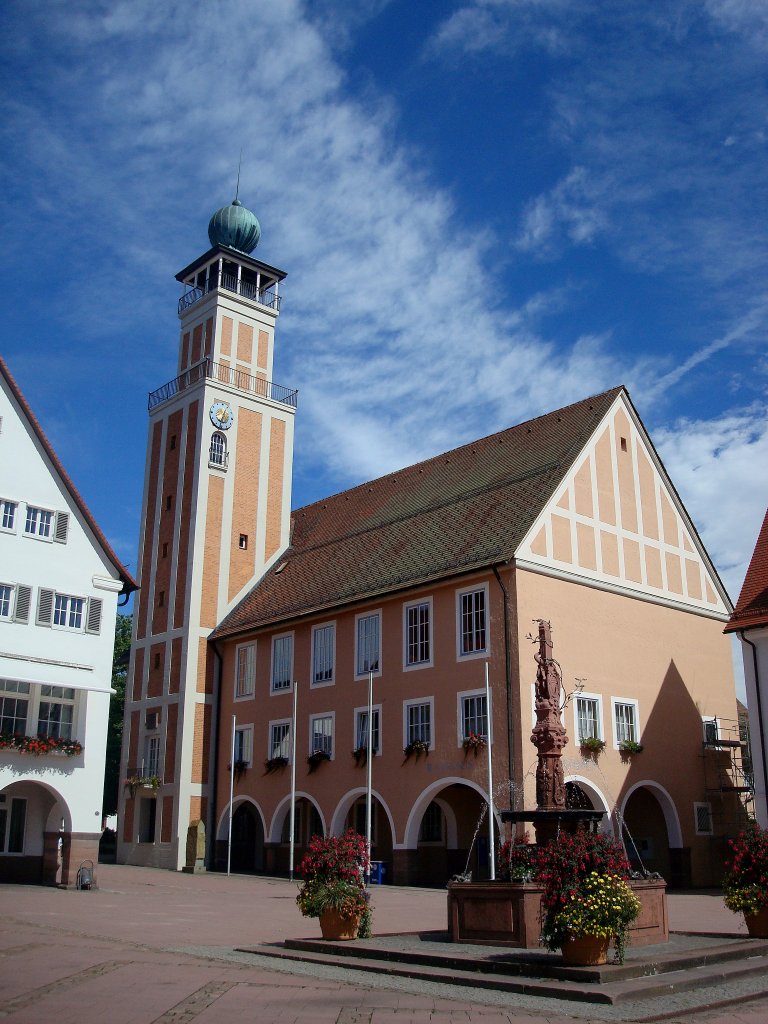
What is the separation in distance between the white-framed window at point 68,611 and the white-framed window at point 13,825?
502 centimetres

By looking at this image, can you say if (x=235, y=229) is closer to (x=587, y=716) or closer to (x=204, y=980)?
(x=587, y=716)

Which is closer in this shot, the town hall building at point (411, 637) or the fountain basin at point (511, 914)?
the fountain basin at point (511, 914)

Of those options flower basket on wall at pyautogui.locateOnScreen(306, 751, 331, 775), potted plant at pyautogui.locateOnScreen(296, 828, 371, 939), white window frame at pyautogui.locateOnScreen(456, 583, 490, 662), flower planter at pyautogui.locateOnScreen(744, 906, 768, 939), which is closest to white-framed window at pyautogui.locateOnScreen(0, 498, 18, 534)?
flower basket on wall at pyautogui.locateOnScreen(306, 751, 331, 775)

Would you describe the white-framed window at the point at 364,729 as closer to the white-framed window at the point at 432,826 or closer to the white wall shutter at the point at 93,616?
the white-framed window at the point at 432,826

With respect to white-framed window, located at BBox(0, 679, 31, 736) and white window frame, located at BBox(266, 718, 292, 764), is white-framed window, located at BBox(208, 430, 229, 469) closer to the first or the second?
white window frame, located at BBox(266, 718, 292, 764)

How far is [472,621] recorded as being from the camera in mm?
31359

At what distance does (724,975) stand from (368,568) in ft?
81.0

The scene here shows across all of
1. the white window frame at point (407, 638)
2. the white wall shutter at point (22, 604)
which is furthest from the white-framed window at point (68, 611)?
the white window frame at point (407, 638)

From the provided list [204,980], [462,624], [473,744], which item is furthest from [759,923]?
[462,624]

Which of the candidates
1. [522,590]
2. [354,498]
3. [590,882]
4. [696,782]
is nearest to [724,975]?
[590,882]

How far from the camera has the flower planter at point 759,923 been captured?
15.8m

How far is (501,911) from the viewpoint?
47.8 ft

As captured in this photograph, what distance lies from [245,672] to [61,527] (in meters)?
12.2

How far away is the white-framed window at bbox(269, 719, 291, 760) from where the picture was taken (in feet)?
122
